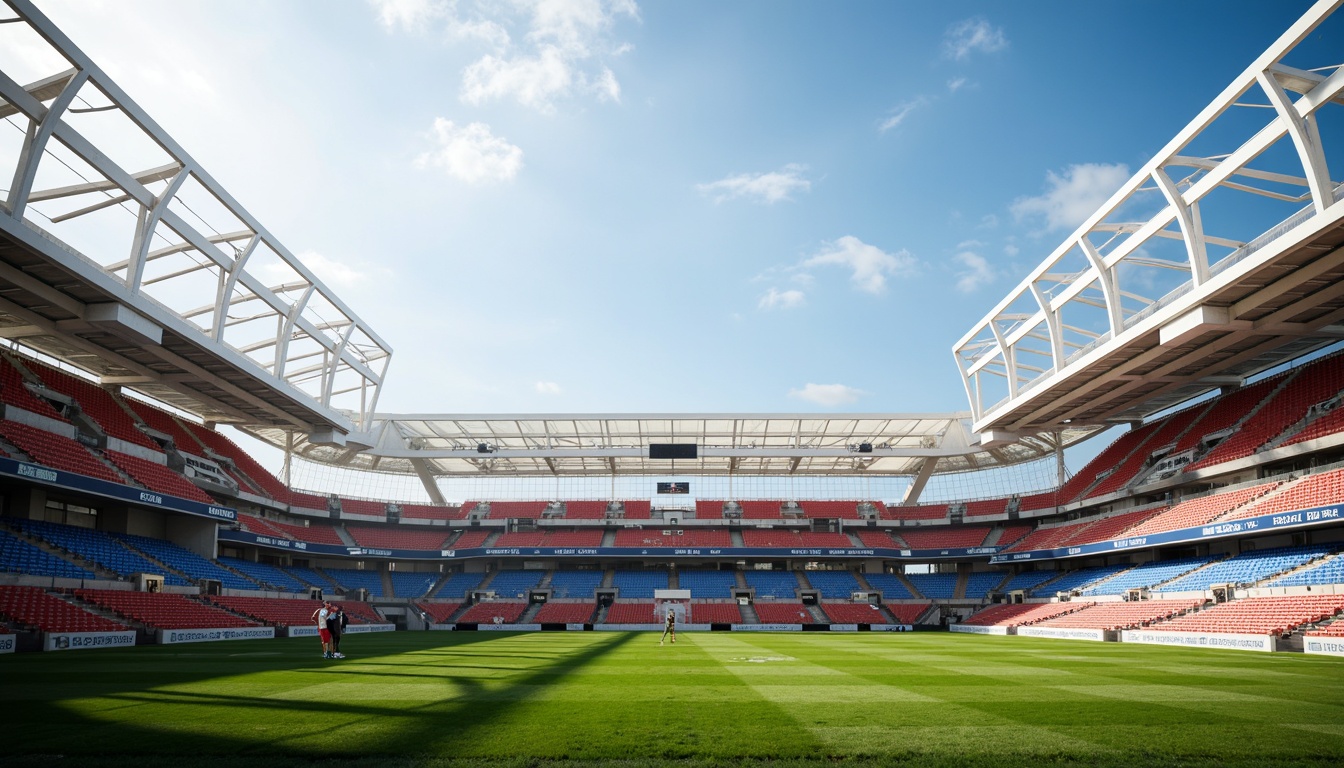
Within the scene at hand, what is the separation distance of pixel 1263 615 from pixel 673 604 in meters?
41.1

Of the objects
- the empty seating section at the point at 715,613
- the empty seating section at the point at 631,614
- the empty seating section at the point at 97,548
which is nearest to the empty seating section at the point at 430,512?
the empty seating section at the point at 631,614

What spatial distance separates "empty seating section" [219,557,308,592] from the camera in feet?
170

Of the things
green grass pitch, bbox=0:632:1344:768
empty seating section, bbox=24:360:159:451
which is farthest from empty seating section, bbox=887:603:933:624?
empty seating section, bbox=24:360:159:451

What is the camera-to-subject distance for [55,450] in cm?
3488

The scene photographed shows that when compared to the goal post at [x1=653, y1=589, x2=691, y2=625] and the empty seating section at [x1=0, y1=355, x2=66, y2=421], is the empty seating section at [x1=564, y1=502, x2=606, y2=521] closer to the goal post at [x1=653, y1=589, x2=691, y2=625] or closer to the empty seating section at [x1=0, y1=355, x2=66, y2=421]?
the goal post at [x1=653, y1=589, x2=691, y2=625]

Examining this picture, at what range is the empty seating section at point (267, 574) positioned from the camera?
170 feet

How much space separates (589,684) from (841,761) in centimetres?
901

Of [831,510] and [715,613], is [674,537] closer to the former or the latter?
[715,613]

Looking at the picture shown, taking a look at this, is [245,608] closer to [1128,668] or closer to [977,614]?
[1128,668]

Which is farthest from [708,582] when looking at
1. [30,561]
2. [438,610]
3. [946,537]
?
[30,561]

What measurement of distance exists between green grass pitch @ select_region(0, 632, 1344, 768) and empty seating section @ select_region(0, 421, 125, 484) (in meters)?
14.3

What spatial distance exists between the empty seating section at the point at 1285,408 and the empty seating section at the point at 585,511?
46343 mm

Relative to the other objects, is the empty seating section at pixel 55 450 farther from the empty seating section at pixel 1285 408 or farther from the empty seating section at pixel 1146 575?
the empty seating section at pixel 1285 408

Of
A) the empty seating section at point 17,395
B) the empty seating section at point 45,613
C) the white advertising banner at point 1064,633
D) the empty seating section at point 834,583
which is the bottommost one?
the white advertising banner at point 1064,633
